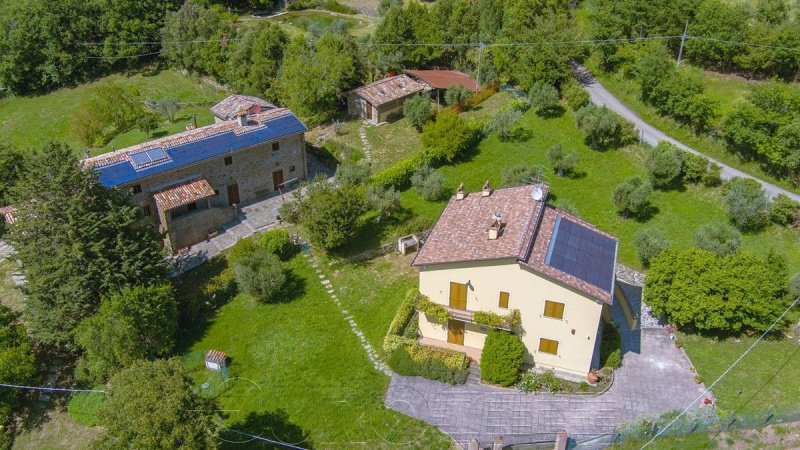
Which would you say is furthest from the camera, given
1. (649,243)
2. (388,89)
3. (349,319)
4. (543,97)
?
(388,89)

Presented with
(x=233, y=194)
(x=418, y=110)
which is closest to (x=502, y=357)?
(x=233, y=194)

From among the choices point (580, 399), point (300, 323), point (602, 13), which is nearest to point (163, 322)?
point (300, 323)

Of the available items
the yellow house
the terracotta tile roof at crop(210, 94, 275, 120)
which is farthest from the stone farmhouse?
the yellow house

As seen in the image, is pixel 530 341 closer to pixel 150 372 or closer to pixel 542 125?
pixel 150 372

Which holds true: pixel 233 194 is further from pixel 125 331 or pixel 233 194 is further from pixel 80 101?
pixel 80 101

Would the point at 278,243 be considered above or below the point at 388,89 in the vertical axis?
below

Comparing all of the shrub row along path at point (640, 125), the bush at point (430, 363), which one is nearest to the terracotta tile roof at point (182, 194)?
the bush at point (430, 363)

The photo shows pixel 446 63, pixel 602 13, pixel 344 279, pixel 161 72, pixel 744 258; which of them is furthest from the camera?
pixel 161 72
